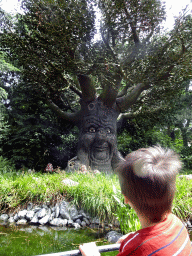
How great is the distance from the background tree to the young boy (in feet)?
15.2

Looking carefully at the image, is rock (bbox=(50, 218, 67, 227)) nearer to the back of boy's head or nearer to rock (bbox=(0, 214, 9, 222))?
rock (bbox=(0, 214, 9, 222))

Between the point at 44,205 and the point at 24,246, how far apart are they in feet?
3.38

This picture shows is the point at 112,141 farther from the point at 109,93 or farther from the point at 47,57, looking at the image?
the point at 47,57

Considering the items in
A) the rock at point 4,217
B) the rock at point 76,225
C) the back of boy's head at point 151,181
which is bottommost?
the rock at point 76,225

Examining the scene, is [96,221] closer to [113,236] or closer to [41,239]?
[113,236]

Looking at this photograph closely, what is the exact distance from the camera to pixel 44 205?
3475mm

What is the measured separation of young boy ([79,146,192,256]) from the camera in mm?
677

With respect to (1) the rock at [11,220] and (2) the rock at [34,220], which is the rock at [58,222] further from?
(1) the rock at [11,220]

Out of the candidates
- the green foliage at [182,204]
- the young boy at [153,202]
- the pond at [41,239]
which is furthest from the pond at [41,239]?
the young boy at [153,202]

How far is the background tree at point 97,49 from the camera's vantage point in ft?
16.4

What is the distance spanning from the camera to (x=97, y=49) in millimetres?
5984

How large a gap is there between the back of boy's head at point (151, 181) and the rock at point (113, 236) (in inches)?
87.2

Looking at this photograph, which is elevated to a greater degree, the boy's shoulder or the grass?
the boy's shoulder

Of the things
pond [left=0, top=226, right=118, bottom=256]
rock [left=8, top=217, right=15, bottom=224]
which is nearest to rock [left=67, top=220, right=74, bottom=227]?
pond [left=0, top=226, right=118, bottom=256]
